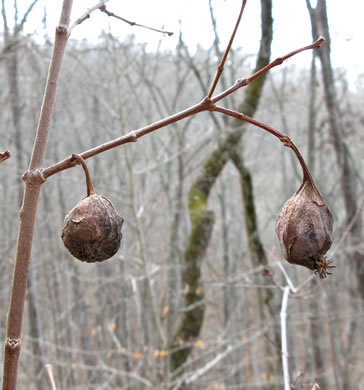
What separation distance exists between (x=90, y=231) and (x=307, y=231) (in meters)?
0.52

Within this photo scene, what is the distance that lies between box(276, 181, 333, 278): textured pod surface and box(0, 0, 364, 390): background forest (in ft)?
3.52

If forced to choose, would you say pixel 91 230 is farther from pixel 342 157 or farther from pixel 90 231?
pixel 342 157

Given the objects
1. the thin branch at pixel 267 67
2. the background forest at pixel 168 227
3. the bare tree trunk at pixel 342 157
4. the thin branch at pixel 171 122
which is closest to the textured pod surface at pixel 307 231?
the thin branch at pixel 171 122

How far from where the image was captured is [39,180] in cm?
95

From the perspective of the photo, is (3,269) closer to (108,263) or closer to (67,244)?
(108,263)

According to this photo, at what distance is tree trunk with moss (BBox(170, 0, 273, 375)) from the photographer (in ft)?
16.9

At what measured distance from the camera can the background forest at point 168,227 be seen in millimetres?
5438

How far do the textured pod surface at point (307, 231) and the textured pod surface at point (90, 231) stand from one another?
428 millimetres

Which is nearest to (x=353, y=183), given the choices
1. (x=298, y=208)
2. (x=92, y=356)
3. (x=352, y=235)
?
(x=352, y=235)

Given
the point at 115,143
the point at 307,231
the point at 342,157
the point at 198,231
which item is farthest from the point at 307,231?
the point at 198,231

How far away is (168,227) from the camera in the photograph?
11.8 metres

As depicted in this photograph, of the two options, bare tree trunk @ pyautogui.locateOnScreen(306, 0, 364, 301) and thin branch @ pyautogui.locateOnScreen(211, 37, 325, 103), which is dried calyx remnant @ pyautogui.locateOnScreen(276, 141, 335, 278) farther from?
bare tree trunk @ pyautogui.locateOnScreen(306, 0, 364, 301)

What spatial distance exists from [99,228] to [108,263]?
1152 cm

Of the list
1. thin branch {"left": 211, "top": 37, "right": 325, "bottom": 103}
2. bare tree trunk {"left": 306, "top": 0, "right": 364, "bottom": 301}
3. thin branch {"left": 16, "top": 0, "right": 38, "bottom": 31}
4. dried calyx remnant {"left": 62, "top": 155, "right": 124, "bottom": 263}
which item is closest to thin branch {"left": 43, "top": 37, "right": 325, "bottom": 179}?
thin branch {"left": 211, "top": 37, "right": 325, "bottom": 103}
